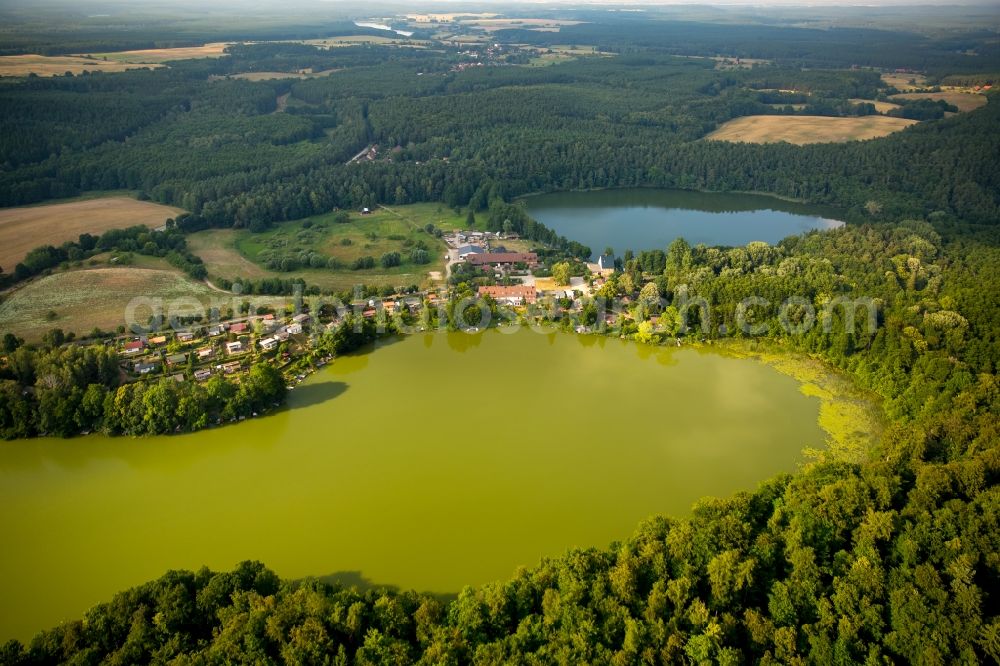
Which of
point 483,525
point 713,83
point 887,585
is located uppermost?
point 713,83

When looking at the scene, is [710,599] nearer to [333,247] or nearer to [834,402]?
[834,402]

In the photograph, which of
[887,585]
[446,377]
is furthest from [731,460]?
[446,377]

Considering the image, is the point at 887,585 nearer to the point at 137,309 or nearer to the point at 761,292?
the point at 761,292

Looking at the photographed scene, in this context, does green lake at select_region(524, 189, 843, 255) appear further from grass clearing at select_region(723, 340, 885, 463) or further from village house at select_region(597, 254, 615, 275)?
grass clearing at select_region(723, 340, 885, 463)

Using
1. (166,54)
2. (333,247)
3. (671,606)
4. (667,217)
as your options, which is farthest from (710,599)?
(166,54)

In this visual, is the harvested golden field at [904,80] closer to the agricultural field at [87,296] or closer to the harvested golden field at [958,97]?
the harvested golden field at [958,97]

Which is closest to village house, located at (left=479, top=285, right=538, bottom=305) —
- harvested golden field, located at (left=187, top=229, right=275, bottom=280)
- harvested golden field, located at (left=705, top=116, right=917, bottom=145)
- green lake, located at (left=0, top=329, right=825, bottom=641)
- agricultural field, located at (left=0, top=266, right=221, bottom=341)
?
green lake, located at (left=0, top=329, right=825, bottom=641)

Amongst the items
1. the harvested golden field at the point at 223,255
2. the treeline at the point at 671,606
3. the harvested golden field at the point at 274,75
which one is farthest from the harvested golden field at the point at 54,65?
the treeline at the point at 671,606
